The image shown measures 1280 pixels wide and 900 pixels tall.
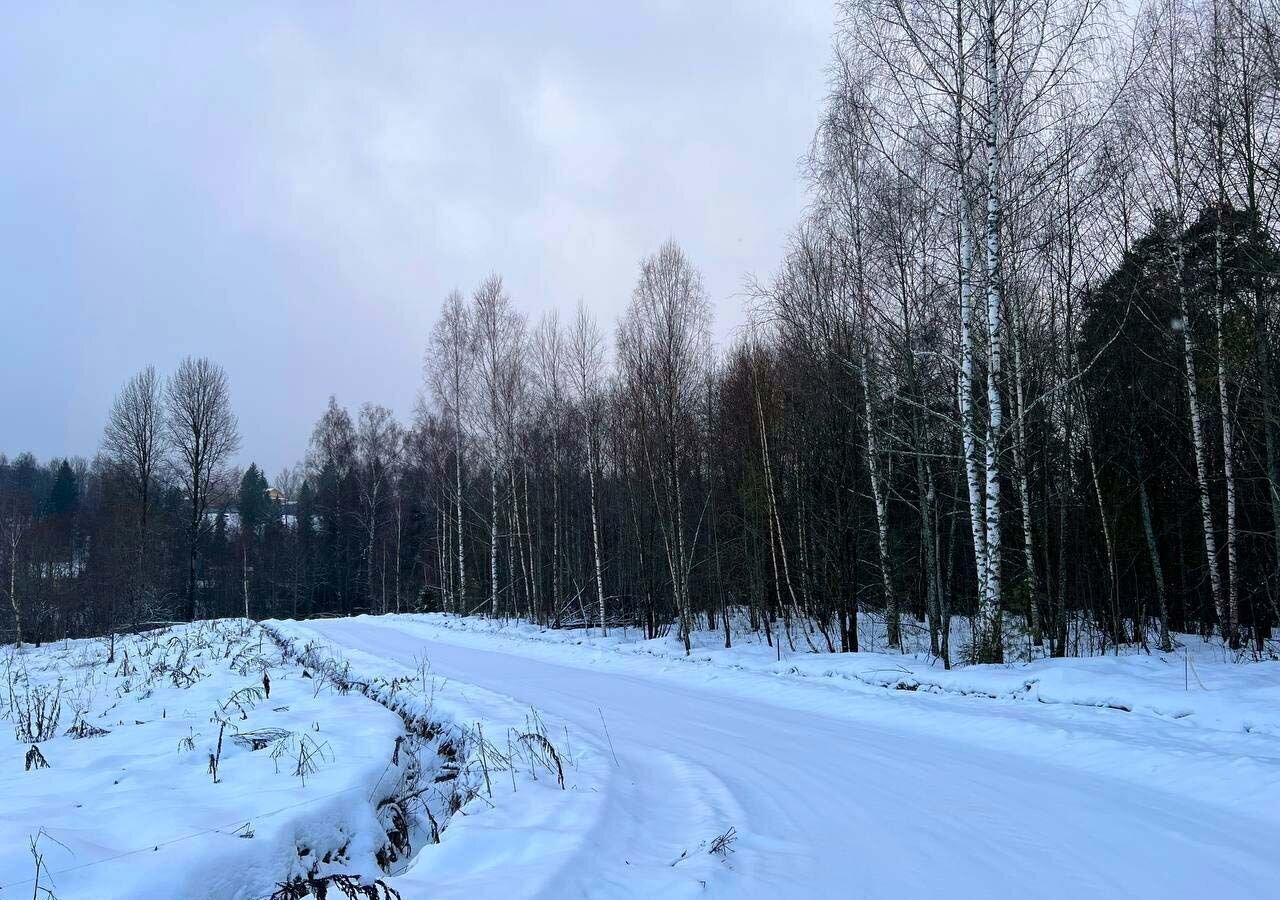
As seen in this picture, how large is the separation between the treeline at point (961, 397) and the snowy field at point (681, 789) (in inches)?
170

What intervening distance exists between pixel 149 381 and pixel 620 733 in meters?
39.8

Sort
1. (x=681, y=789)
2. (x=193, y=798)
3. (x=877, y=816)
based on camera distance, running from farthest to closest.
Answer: (x=681, y=789) → (x=193, y=798) → (x=877, y=816)

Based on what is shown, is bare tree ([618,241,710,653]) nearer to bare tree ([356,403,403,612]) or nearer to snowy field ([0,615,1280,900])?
snowy field ([0,615,1280,900])

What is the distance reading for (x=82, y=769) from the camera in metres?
5.99

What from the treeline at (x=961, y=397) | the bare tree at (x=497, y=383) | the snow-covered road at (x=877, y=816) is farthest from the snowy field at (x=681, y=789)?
the bare tree at (x=497, y=383)

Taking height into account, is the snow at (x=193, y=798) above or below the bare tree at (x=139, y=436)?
below

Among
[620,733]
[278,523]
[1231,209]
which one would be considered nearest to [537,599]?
[620,733]

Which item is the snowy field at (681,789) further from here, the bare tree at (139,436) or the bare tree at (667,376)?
the bare tree at (139,436)

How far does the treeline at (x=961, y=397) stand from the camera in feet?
39.2

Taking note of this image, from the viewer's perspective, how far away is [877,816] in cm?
455

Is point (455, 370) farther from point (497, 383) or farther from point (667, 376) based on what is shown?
point (667, 376)

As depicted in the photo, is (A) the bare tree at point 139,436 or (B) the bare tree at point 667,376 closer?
(B) the bare tree at point 667,376

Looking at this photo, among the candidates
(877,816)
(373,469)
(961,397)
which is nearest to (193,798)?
(877,816)

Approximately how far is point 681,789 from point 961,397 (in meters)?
8.82
